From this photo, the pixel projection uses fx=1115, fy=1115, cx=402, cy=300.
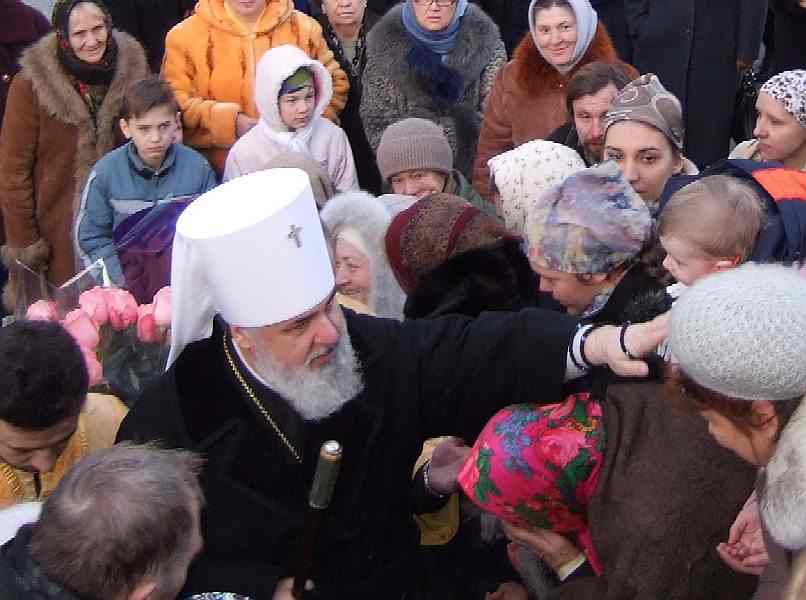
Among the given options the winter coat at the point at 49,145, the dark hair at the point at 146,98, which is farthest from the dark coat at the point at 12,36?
the dark hair at the point at 146,98

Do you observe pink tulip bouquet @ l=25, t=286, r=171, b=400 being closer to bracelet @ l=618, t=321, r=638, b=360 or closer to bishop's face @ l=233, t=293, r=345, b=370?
bishop's face @ l=233, t=293, r=345, b=370

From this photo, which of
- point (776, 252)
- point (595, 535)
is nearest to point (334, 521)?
point (595, 535)

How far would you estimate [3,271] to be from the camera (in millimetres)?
6090

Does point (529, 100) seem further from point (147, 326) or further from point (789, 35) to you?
point (147, 326)

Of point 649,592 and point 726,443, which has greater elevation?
point 726,443

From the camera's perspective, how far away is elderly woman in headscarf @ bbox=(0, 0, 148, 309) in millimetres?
5168

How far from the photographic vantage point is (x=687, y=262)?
285cm

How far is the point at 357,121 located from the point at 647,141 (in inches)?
94.4

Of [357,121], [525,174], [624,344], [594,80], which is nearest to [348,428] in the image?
[624,344]

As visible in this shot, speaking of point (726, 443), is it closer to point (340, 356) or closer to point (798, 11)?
point (340, 356)

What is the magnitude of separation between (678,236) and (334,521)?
113 centimetres

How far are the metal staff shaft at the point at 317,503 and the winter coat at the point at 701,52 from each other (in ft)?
13.1

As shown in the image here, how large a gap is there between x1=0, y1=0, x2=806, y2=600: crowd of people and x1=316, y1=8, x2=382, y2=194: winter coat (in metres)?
0.89

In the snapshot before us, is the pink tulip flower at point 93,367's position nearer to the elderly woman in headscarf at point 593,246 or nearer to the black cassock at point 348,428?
the black cassock at point 348,428
